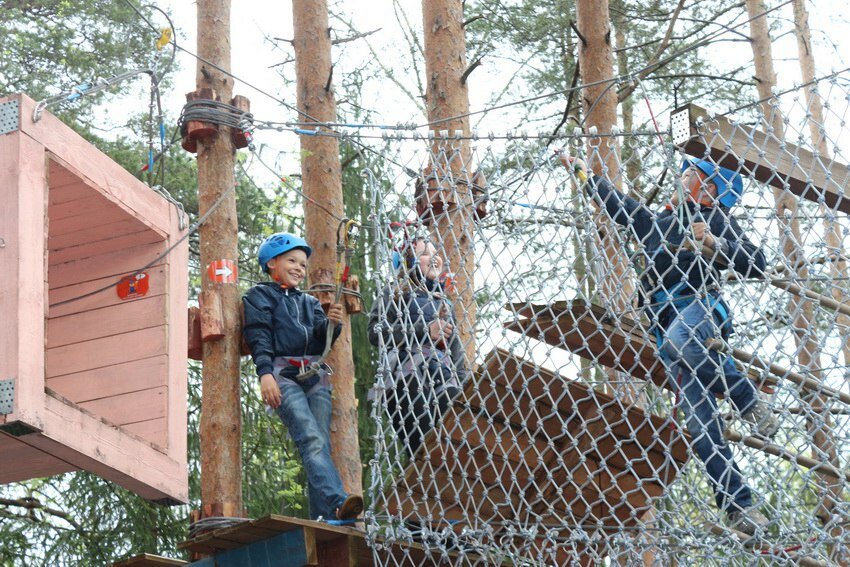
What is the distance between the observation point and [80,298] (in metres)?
5.56

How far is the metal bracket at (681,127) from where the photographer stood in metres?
4.71

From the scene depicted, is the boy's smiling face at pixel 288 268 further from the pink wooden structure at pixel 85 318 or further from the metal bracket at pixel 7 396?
the metal bracket at pixel 7 396

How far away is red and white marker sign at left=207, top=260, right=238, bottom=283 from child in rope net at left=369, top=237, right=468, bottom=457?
779mm

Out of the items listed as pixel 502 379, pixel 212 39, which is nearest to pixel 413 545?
pixel 502 379

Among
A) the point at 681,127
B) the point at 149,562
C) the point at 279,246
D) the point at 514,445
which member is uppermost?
the point at 681,127

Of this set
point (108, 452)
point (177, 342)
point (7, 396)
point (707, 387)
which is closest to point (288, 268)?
point (177, 342)

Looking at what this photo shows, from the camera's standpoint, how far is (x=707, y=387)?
15.0ft

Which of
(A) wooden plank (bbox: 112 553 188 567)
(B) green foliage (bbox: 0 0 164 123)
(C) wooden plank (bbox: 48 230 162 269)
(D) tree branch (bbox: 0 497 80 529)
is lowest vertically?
(A) wooden plank (bbox: 112 553 188 567)

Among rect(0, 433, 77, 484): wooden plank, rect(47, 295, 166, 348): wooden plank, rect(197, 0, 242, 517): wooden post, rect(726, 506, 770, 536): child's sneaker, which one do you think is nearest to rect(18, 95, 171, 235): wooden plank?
rect(47, 295, 166, 348): wooden plank

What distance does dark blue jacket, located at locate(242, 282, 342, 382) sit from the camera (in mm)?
5633

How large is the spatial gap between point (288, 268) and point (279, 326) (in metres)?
0.33

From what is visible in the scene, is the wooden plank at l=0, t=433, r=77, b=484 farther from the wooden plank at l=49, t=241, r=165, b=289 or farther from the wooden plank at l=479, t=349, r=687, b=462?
the wooden plank at l=479, t=349, r=687, b=462

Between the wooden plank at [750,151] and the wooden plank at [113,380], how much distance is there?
230cm

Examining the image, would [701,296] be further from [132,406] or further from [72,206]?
[72,206]
